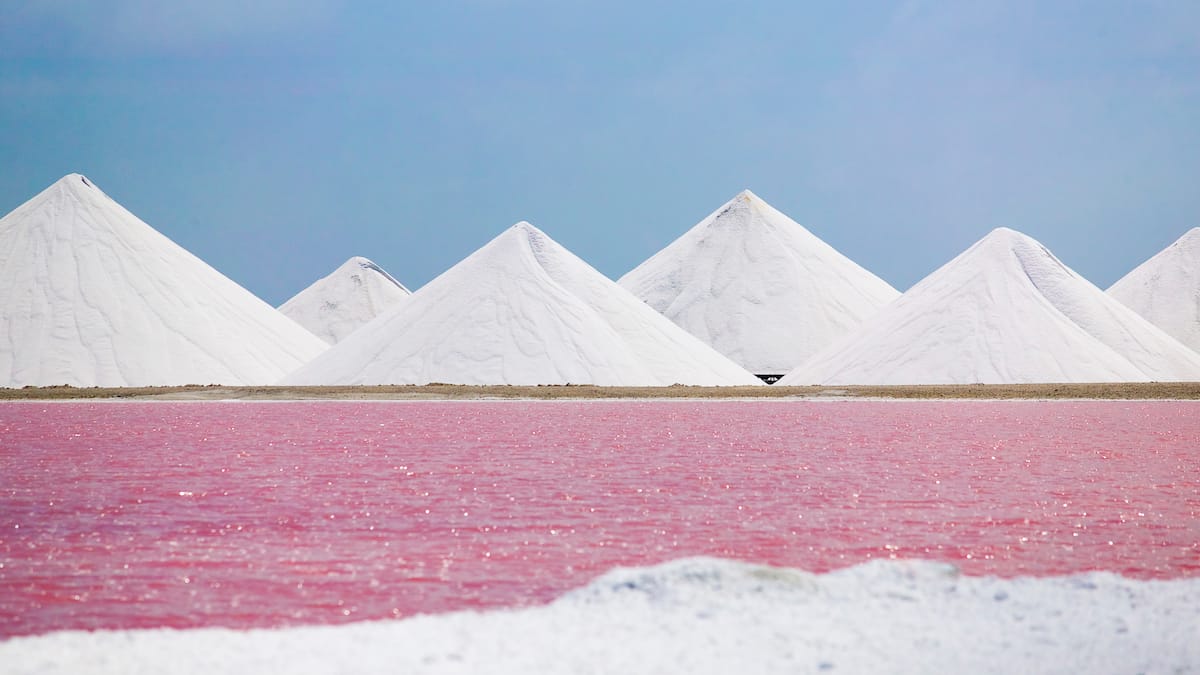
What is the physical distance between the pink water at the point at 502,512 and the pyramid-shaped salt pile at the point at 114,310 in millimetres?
30153

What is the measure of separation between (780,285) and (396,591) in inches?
2851

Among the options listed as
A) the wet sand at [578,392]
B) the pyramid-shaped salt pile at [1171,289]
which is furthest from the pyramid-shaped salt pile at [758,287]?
the wet sand at [578,392]

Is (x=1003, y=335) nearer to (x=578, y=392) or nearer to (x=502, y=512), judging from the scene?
(x=578, y=392)

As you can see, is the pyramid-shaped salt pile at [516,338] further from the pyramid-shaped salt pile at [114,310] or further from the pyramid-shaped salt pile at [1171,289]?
the pyramid-shaped salt pile at [1171,289]

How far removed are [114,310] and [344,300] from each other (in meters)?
39.8

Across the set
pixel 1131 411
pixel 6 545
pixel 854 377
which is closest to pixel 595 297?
pixel 854 377

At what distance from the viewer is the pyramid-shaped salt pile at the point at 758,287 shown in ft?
247

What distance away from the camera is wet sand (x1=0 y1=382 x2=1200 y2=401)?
4559cm

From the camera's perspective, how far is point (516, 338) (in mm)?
51594

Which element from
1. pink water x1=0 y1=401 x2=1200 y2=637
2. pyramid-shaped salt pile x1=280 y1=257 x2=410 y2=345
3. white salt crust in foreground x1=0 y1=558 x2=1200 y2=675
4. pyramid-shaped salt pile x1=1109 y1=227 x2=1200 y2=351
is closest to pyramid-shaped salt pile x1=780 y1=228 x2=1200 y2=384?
pyramid-shaped salt pile x1=1109 y1=227 x2=1200 y2=351

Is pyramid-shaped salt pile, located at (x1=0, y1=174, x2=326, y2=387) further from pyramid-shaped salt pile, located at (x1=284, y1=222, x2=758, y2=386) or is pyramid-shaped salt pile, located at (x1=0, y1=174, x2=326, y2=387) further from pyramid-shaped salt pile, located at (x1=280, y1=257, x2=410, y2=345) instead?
pyramid-shaped salt pile, located at (x1=280, y1=257, x2=410, y2=345)

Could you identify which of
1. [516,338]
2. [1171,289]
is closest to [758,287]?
[516,338]

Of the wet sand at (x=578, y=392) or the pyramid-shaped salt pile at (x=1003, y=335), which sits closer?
the wet sand at (x=578, y=392)

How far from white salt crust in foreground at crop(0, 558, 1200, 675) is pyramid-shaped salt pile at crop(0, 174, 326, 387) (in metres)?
48.6
